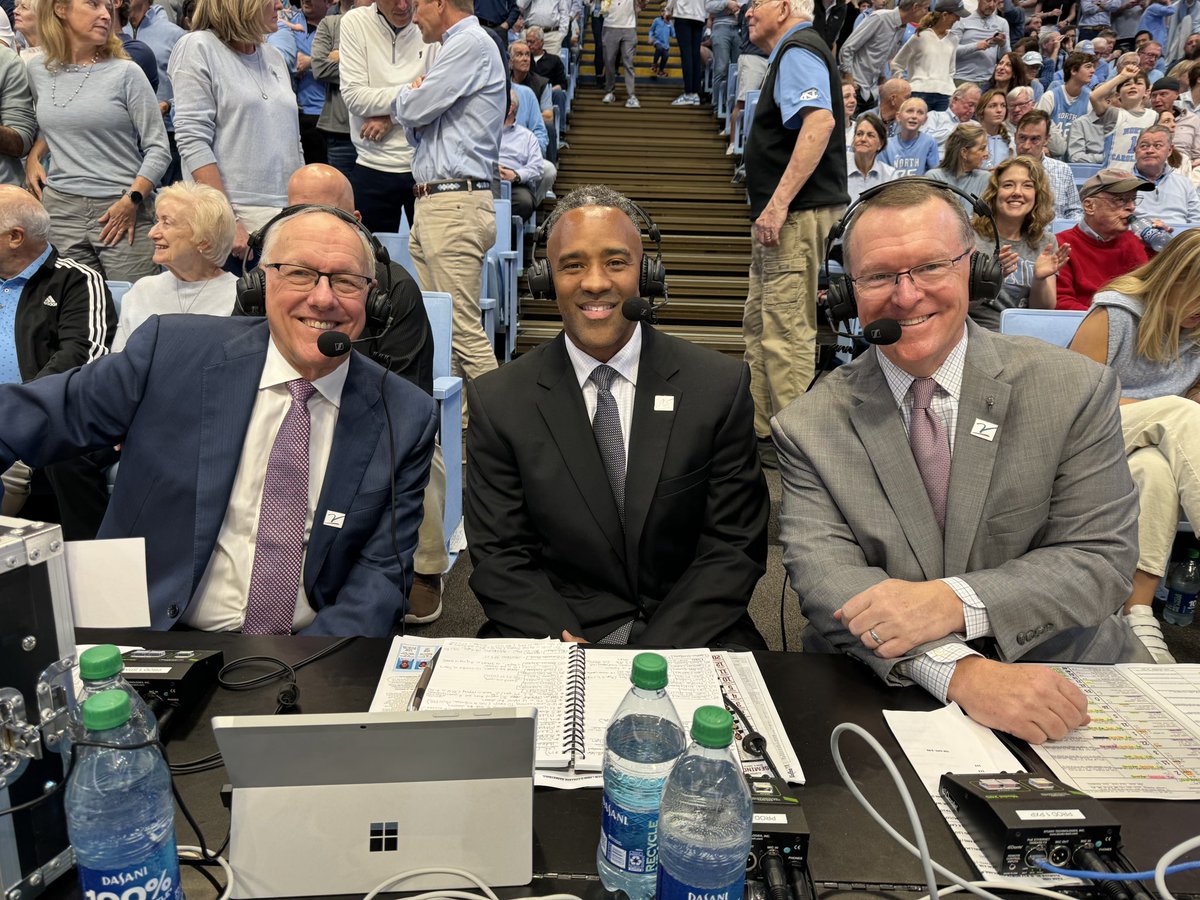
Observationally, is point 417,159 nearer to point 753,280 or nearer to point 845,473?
point 753,280

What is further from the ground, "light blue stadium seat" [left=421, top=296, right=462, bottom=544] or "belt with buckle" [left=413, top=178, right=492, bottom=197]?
"belt with buckle" [left=413, top=178, right=492, bottom=197]

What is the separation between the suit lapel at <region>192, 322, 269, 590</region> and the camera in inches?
63.6

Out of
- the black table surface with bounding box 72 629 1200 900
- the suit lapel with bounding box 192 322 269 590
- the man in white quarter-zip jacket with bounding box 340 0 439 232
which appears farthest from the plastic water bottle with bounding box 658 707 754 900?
the man in white quarter-zip jacket with bounding box 340 0 439 232

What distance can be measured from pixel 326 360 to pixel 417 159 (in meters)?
2.29

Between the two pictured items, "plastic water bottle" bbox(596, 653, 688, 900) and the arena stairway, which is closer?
"plastic water bottle" bbox(596, 653, 688, 900)

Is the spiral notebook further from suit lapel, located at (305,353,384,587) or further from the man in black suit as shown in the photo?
suit lapel, located at (305,353,384,587)

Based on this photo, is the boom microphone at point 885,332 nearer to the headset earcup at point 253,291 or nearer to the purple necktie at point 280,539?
the purple necktie at point 280,539

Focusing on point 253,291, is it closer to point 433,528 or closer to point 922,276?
point 433,528

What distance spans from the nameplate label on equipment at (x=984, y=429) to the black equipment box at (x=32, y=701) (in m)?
1.36

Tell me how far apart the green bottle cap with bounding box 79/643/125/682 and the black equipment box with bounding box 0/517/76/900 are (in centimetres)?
6

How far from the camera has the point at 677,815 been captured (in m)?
0.81

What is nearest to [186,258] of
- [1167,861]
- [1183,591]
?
[1167,861]

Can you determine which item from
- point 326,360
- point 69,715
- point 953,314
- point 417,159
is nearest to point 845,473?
point 953,314

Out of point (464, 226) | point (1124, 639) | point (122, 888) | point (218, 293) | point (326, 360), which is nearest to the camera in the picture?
point (122, 888)
